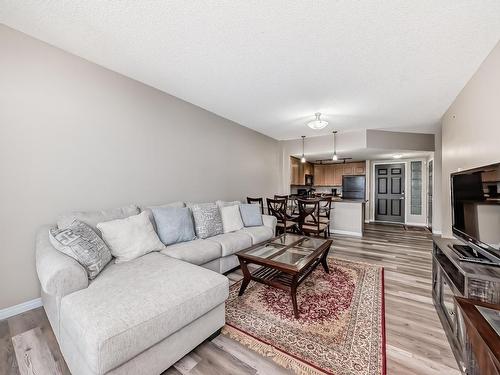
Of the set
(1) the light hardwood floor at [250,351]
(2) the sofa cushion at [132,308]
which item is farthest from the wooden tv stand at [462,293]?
(2) the sofa cushion at [132,308]

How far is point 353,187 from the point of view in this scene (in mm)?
6926

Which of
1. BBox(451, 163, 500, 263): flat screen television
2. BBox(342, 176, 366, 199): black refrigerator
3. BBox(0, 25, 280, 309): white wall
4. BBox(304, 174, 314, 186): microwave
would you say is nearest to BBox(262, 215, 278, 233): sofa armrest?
BBox(0, 25, 280, 309): white wall

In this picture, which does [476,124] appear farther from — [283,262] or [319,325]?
[319,325]

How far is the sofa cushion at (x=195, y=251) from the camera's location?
2.29 meters

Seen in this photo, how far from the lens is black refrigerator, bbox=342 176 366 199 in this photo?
6.83 meters

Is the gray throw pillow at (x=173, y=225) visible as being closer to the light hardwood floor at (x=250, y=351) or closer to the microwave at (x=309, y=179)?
the light hardwood floor at (x=250, y=351)

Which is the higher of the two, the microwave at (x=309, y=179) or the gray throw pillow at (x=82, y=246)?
the microwave at (x=309, y=179)

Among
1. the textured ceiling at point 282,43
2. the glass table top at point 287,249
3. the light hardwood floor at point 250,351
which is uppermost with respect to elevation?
the textured ceiling at point 282,43

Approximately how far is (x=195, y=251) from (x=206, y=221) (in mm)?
633

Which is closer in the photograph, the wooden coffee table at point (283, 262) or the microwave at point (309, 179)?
the wooden coffee table at point (283, 262)

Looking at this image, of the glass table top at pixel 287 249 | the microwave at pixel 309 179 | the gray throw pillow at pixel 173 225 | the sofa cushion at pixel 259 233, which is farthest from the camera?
the microwave at pixel 309 179

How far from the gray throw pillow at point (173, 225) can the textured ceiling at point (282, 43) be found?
171 centimetres

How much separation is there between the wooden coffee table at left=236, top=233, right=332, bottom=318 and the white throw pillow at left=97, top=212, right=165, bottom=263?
0.96m

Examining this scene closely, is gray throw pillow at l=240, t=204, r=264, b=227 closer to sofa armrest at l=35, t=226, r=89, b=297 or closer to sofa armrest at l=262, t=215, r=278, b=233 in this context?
sofa armrest at l=262, t=215, r=278, b=233
